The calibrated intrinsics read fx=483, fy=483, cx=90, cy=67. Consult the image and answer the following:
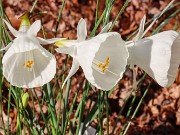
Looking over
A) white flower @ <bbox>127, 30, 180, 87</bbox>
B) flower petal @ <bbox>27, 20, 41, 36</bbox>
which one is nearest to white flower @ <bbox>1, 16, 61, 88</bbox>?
flower petal @ <bbox>27, 20, 41, 36</bbox>

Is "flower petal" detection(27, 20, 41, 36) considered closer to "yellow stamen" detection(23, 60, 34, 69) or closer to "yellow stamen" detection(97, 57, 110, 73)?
"yellow stamen" detection(23, 60, 34, 69)

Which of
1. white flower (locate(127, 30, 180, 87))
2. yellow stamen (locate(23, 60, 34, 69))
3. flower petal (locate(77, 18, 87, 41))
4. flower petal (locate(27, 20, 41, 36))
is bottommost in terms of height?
white flower (locate(127, 30, 180, 87))

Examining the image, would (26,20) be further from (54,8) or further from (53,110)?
(54,8)

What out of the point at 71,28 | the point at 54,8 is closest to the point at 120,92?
the point at 71,28

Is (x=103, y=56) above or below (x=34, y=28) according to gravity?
below

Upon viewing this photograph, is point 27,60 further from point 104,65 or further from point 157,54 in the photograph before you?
point 157,54

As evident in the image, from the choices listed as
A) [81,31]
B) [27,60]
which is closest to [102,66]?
[81,31]
